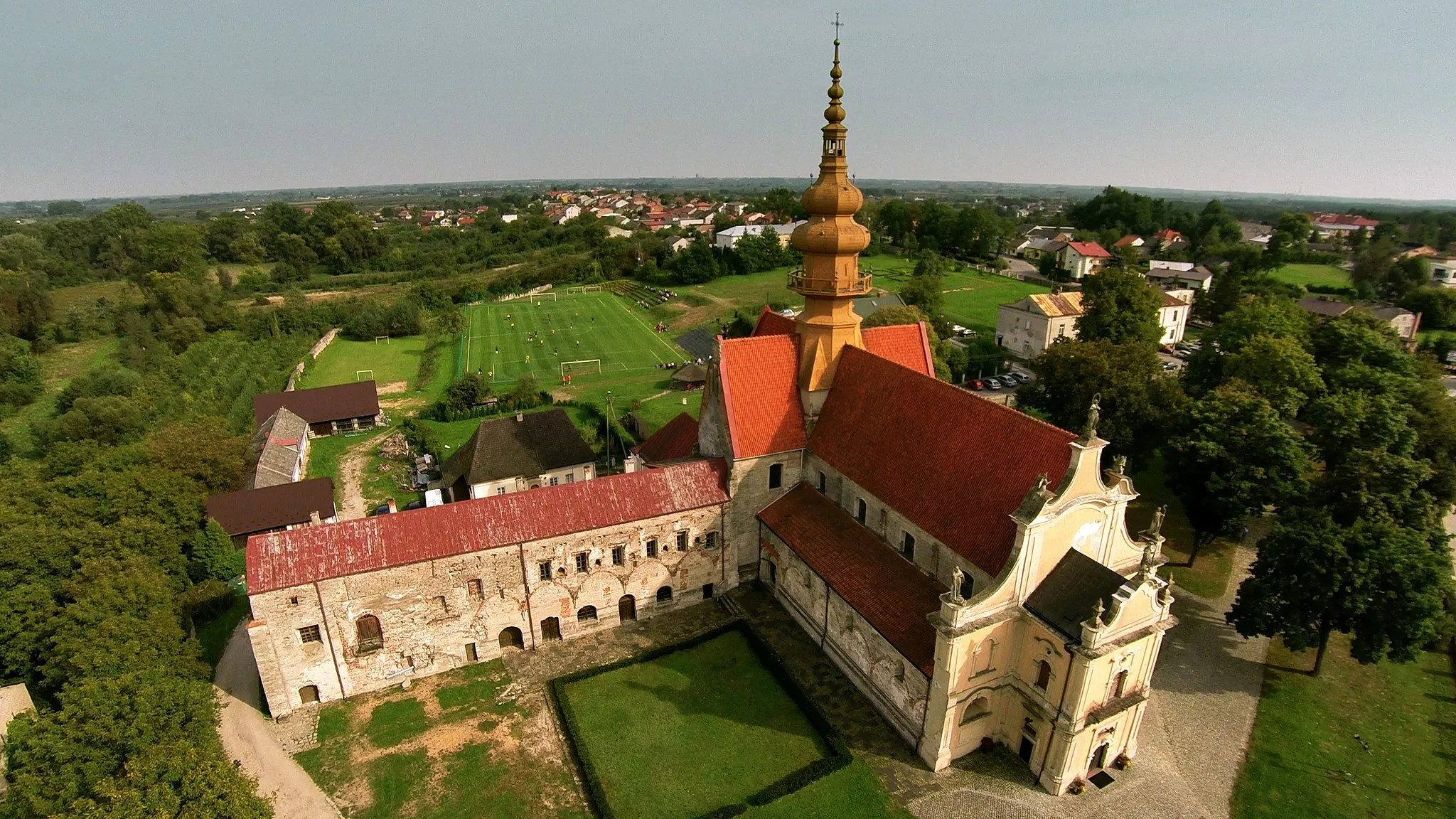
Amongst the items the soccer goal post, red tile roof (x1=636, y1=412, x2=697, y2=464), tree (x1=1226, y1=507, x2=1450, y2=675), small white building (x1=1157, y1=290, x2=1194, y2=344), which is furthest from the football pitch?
tree (x1=1226, y1=507, x2=1450, y2=675)

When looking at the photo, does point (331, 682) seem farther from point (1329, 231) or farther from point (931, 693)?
point (1329, 231)

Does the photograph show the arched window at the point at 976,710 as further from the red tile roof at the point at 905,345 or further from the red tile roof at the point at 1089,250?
the red tile roof at the point at 1089,250

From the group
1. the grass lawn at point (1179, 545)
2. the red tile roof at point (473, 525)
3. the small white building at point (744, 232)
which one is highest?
the small white building at point (744, 232)

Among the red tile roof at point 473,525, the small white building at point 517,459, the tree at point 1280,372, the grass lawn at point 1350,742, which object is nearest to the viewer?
the grass lawn at point 1350,742

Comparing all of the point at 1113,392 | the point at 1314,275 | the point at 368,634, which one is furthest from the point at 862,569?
the point at 1314,275

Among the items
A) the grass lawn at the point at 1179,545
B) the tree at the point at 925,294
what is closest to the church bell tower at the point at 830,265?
the grass lawn at the point at 1179,545

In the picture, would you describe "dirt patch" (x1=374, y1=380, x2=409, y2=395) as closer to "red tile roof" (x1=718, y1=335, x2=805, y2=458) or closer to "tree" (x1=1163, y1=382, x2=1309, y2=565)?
"red tile roof" (x1=718, y1=335, x2=805, y2=458)

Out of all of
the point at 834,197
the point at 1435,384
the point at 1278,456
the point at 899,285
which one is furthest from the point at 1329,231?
the point at 834,197
